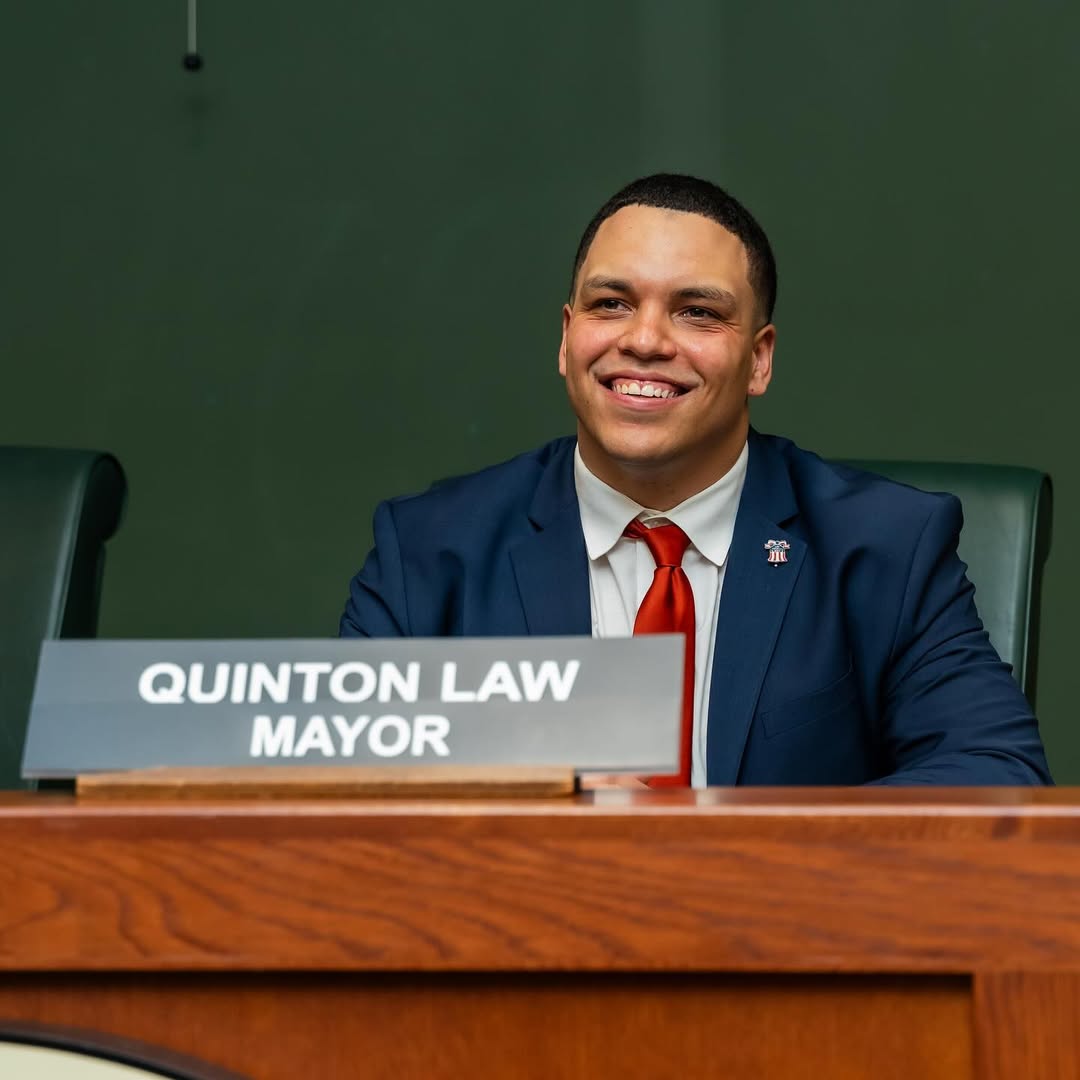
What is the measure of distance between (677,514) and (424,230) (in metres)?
1.25

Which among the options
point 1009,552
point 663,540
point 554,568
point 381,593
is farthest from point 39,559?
point 1009,552

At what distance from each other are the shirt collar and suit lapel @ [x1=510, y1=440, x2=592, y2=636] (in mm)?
16

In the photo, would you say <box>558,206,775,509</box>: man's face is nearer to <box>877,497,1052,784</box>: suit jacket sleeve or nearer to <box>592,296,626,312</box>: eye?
<box>592,296,626,312</box>: eye

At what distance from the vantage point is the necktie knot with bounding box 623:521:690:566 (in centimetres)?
167

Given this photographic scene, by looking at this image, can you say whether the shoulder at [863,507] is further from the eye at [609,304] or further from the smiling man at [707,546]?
the eye at [609,304]

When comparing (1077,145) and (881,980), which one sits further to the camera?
(1077,145)

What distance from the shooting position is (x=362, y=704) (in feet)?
2.49

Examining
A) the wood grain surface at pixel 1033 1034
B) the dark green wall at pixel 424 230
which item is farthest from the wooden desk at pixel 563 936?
the dark green wall at pixel 424 230

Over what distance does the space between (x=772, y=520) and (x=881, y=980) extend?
1064 millimetres

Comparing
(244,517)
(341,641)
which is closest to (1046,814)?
(341,641)

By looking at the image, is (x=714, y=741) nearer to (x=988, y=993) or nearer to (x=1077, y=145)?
(x=988, y=993)

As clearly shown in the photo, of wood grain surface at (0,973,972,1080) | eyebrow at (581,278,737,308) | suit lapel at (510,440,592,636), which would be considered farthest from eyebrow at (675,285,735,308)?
wood grain surface at (0,973,972,1080)

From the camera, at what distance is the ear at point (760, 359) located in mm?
1832

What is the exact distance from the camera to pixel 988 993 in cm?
65
